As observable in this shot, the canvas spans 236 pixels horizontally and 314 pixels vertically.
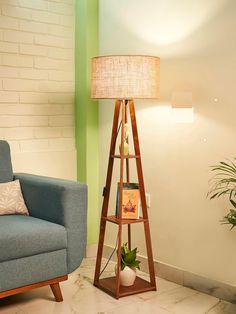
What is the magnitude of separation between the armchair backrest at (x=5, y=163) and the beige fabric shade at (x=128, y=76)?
76 cm

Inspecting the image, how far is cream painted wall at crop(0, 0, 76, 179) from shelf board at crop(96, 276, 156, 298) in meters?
0.96

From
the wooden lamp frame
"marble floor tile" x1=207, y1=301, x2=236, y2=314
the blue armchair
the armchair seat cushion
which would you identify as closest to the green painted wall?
the wooden lamp frame

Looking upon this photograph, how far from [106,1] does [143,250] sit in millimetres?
1857

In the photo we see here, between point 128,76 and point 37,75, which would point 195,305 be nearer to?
point 128,76

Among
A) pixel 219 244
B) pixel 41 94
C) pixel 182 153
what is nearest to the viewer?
pixel 219 244

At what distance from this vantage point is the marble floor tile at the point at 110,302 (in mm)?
2762

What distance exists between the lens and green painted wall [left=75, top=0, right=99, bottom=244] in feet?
12.1

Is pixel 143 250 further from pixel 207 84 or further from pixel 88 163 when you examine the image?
pixel 207 84

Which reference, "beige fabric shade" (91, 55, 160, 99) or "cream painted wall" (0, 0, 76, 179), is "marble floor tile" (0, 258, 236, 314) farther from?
"beige fabric shade" (91, 55, 160, 99)

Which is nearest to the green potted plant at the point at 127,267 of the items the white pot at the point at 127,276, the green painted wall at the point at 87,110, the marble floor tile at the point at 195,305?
the white pot at the point at 127,276

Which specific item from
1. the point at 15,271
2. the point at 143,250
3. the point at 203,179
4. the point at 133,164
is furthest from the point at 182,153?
the point at 15,271

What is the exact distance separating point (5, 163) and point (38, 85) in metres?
0.72

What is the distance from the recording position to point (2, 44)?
3.40 m

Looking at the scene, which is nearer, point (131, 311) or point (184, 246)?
point (131, 311)
